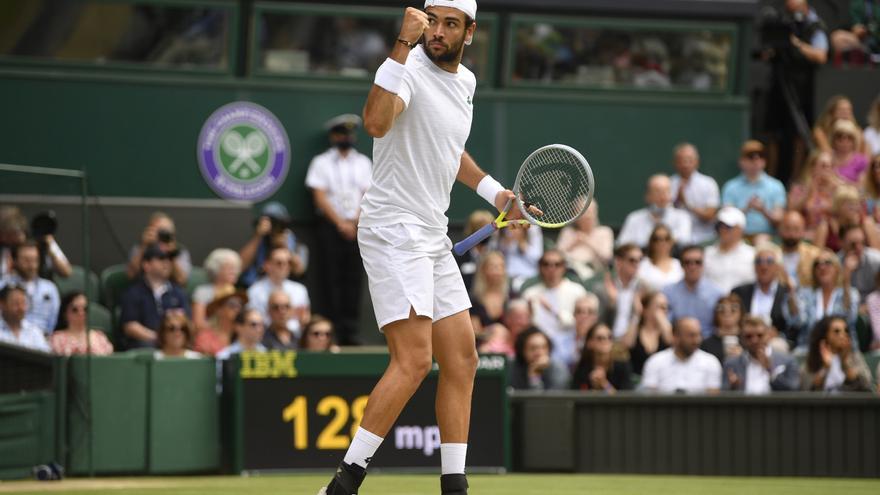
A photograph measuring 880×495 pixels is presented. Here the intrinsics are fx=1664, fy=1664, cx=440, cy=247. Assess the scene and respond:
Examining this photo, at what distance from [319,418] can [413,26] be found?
15.9ft

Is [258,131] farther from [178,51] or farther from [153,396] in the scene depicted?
[153,396]

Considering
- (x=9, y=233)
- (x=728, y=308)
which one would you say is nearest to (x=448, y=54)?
(x=9, y=233)

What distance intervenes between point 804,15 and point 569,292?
4581 mm

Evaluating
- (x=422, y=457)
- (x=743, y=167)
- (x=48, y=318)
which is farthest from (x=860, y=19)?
(x=48, y=318)

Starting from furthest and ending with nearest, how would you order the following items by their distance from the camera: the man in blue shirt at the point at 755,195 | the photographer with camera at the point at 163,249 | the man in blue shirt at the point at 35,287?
the man in blue shirt at the point at 755,195
the photographer with camera at the point at 163,249
the man in blue shirt at the point at 35,287

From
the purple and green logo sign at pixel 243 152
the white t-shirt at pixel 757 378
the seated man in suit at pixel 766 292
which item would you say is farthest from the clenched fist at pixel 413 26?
the purple and green logo sign at pixel 243 152

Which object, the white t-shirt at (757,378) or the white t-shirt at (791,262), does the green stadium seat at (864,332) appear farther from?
the white t-shirt at (757,378)

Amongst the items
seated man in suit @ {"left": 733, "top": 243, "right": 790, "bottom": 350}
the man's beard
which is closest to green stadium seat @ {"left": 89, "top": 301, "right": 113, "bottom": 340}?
seated man in suit @ {"left": 733, "top": 243, "right": 790, "bottom": 350}

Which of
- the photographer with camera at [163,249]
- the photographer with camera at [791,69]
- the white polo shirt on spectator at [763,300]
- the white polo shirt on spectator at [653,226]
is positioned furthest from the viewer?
the photographer with camera at [791,69]

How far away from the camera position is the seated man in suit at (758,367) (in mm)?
11656

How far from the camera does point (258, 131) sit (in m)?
15.1

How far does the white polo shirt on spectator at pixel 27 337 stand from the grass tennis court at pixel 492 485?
0.89m

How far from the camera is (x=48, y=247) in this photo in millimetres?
10781

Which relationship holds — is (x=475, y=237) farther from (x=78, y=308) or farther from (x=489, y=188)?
(x=78, y=308)
